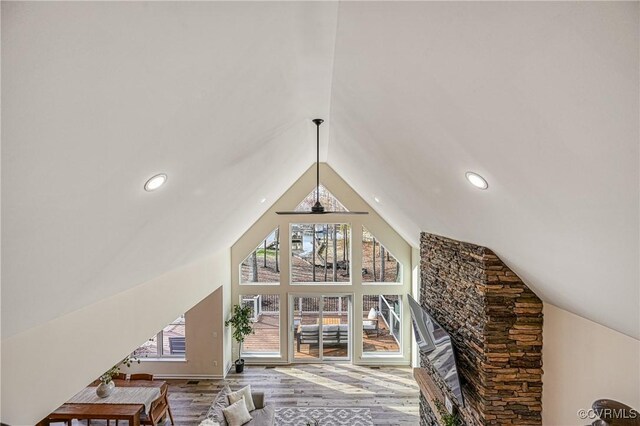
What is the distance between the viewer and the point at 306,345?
931cm

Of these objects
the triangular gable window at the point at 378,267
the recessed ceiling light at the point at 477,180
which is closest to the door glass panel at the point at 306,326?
the triangular gable window at the point at 378,267

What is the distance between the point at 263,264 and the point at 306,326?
1908 mm

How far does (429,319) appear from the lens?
484 cm

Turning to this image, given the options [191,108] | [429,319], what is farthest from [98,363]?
[429,319]

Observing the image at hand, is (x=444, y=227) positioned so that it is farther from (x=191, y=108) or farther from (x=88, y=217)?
(x=88, y=217)

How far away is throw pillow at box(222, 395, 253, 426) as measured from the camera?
5834 mm

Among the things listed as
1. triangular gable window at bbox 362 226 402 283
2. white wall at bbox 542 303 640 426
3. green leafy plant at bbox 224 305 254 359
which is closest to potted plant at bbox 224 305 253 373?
green leafy plant at bbox 224 305 254 359

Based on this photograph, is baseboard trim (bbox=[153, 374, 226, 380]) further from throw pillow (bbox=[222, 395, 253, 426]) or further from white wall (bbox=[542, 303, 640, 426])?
white wall (bbox=[542, 303, 640, 426])

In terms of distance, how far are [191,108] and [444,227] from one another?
322 cm

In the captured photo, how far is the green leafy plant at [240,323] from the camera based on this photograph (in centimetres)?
875

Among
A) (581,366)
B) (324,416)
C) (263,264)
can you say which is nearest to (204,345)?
(263,264)

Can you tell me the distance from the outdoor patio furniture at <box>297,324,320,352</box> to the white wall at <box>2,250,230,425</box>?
185 inches

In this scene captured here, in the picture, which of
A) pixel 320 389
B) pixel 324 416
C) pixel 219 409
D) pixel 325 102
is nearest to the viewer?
pixel 325 102

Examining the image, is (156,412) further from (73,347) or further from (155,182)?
(155,182)
